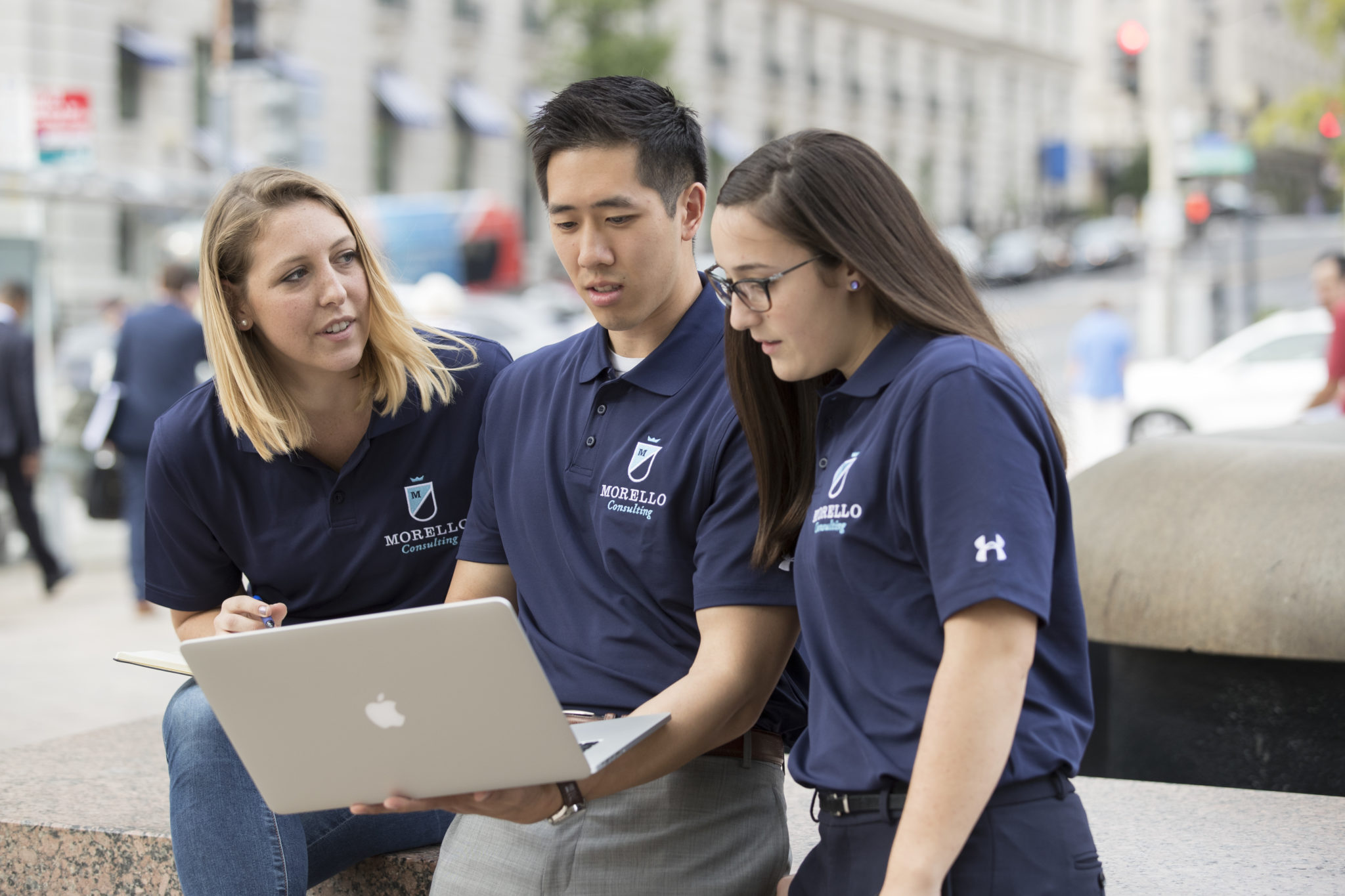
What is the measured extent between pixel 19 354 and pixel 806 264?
839 centimetres

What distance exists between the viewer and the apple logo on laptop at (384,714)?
82.9 inches

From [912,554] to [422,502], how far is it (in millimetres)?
1439

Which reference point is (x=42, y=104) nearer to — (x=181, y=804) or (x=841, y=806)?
(x=181, y=804)

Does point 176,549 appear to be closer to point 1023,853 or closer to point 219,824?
point 219,824

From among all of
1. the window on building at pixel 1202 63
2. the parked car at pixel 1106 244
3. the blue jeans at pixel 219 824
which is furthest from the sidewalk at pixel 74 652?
the window on building at pixel 1202 63

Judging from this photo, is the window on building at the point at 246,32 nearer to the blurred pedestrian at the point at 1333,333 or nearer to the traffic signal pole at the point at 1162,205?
the blurred pedestrian at the point at 1333,333

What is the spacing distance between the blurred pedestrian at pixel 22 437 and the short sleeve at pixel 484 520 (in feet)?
23.8

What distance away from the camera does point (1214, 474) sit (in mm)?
4094

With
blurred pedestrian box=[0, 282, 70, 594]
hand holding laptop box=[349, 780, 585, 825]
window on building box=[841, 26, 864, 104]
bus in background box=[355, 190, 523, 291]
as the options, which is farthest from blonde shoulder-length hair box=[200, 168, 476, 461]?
window on building box=[841, 26, 864, 104]

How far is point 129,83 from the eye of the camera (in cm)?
2402

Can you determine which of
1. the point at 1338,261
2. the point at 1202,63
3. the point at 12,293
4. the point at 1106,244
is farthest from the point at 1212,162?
the point at 1202,63

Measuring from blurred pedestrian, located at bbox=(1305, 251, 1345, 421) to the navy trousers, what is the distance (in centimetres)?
668

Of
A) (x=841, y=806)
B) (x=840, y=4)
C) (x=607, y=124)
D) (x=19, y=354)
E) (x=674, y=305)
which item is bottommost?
(x=19, y=354)

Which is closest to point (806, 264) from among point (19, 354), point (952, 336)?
point (952, 336)
